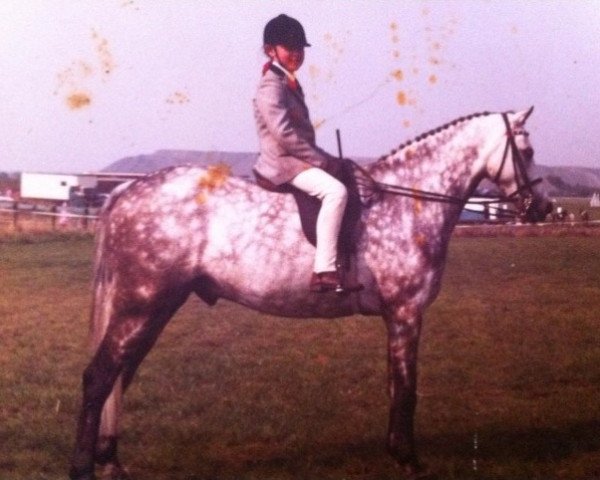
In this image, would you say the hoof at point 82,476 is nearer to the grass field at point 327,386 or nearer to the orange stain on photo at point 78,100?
the grass field at point 327,386

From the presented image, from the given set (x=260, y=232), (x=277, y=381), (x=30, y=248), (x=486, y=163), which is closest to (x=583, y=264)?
(x=277, y=381)

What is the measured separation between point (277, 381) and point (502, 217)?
2.57 m

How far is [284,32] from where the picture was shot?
15.3 feet

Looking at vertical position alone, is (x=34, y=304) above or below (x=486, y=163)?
below

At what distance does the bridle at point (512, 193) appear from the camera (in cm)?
484

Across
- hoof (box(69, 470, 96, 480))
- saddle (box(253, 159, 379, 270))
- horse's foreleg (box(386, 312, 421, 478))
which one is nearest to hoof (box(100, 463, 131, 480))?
hoof (box(69, 470, 96, 480))

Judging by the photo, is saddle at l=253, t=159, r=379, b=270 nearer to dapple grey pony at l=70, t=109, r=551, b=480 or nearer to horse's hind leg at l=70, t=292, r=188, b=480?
dapple grey pony at l=70, t=109, r=551, b=480

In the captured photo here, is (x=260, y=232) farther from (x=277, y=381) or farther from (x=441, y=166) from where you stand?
(x=277, y=381)

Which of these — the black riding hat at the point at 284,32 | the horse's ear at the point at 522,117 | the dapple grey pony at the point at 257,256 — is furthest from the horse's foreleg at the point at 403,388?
the black riding hat at the point at 284,32

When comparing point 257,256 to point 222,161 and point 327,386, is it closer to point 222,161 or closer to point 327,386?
point 222,161

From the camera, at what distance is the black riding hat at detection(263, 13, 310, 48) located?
15.2ft

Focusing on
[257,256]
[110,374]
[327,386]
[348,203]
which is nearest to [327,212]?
[348,203]

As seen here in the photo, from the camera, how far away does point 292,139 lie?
4637 mm

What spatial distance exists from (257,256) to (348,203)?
627 millimetres
